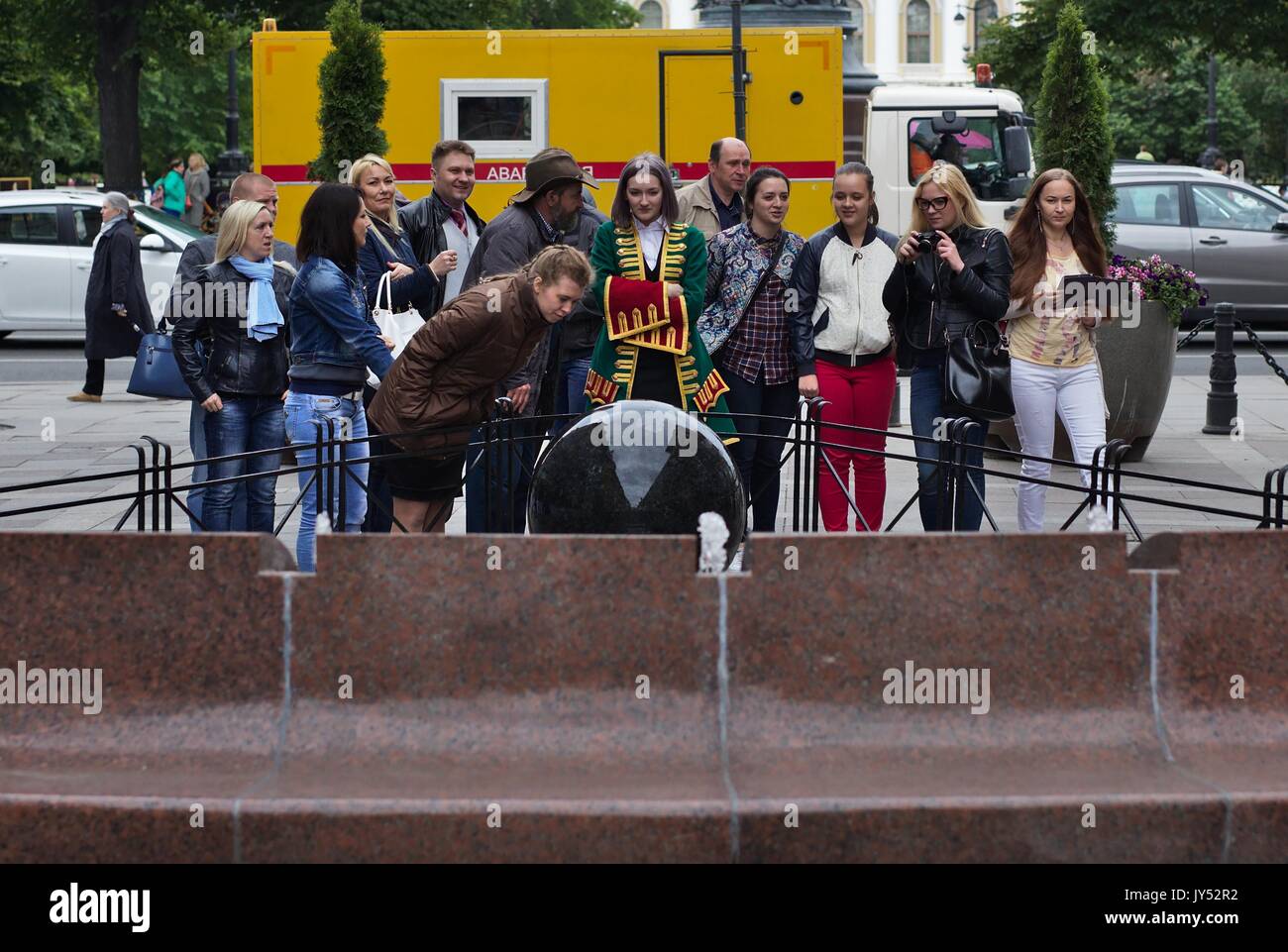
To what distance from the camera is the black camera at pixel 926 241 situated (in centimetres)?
859

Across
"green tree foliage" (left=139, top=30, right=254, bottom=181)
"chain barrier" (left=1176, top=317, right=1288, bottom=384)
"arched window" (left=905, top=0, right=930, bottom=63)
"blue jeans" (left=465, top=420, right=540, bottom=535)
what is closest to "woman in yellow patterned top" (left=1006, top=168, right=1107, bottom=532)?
"blue jeans" (left=465, top=420, right=540, bottom=535)

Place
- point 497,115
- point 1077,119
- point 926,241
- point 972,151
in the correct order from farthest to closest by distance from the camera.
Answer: point 972,151 → point 497,115 → point 1077,119 → point 926,241

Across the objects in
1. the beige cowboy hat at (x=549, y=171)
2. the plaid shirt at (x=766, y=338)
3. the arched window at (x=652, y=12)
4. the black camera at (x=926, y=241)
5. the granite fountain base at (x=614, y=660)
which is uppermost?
the arched window at (x=652, y=12)

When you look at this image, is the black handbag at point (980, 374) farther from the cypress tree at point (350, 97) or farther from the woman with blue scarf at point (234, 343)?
the cypress tree at point (350, 97)

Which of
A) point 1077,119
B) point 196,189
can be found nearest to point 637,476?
point 1077,119

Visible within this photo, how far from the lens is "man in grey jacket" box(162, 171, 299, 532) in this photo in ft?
28.5

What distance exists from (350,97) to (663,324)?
6312 millimetres

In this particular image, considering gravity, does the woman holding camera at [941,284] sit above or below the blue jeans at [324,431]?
above

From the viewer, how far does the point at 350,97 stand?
1407 cm

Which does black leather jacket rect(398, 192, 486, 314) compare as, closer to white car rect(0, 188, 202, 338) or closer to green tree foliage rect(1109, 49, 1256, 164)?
white car rect(0, 188, 202, 338)

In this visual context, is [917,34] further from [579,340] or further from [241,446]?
[241,446]

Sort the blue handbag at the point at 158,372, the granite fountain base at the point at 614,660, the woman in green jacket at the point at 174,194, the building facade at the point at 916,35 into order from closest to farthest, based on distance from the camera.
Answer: the granite fountain base at the point at 614,660
the blue handbag at the point at 158,372
the woman in green jacket at the point at 174,194
the building facade at the point at 916,35

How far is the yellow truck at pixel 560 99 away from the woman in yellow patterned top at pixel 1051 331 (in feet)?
28.1

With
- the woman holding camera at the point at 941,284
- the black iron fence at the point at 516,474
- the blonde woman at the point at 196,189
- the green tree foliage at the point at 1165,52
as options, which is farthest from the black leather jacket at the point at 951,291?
the blonde woman at the point at 196,189
